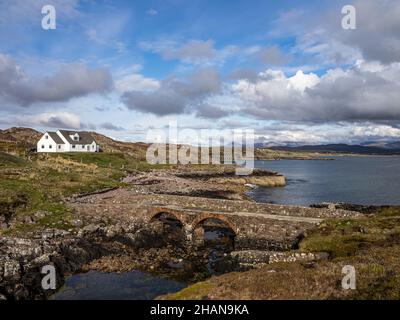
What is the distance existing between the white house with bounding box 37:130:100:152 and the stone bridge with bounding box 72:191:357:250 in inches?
2615

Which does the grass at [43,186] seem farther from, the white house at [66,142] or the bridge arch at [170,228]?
the white house at [66,142]

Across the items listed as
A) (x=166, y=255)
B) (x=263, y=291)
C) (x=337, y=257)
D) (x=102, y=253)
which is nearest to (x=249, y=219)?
(x=166, y=255)

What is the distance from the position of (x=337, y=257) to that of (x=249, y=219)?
12.7 metres

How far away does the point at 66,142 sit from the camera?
11000 cm

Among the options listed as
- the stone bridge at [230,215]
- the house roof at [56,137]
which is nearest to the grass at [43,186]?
the stone bridge at [230,215]

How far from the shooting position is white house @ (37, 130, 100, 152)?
106m

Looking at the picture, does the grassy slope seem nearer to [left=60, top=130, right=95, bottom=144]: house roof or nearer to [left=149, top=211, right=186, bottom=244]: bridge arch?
[left=149, top=211, right=186, bottom=244]: bridge arch

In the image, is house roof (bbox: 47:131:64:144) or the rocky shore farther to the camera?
house roof (bbox: 47:131:64:144)

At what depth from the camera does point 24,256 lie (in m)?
28.4

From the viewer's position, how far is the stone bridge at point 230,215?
36.2m

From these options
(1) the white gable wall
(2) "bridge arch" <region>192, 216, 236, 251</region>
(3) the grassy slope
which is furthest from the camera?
(1) the white gable wall

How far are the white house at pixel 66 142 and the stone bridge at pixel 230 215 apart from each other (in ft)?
218

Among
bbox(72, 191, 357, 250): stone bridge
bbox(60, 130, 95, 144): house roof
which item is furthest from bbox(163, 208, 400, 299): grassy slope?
bbox(60, 130, 95, 144): house roof

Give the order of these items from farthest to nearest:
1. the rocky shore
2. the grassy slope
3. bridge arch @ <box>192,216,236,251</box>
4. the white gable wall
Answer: the white gable wall → bridge arch @ <box>192,216,236,251</box> → the rocky shore → the grassy slope
